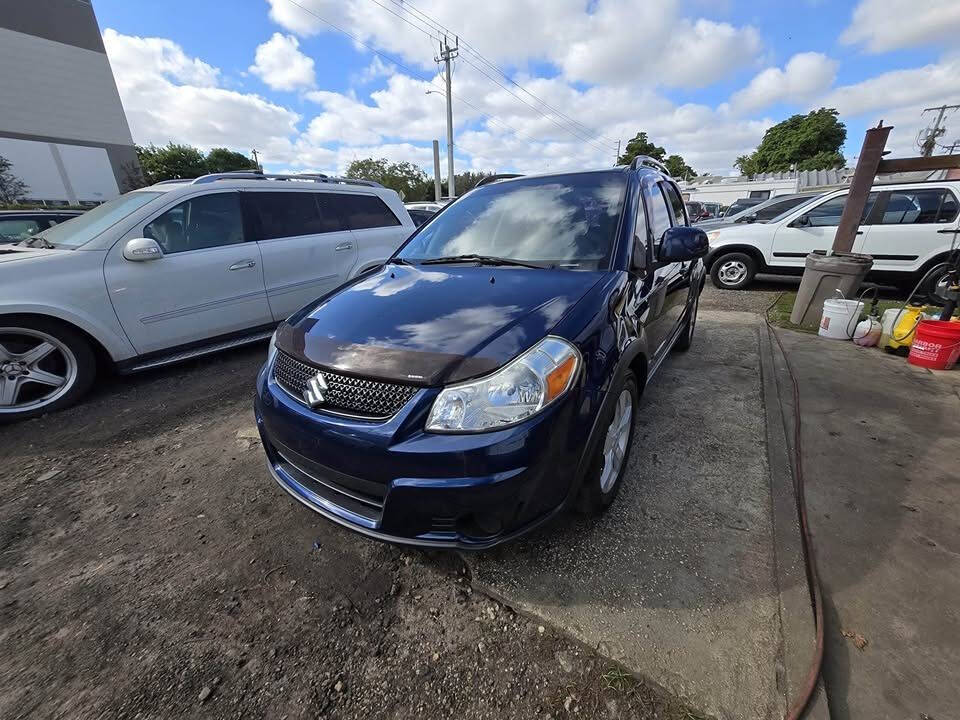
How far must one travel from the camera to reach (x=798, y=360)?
4.11 meters

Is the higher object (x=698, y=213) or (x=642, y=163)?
(x=642, y=163)

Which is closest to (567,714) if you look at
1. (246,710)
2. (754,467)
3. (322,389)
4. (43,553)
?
(246,710)

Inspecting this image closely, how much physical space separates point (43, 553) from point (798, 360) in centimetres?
567

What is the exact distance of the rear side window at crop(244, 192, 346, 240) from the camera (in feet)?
13.6

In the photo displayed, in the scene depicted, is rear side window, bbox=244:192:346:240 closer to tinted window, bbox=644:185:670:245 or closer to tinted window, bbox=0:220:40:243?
tinted window, bbox=644:185:670:245

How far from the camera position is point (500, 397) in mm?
1442

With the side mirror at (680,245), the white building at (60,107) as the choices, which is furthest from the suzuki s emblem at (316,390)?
the white building at (60,107)

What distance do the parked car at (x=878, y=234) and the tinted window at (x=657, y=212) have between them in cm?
521

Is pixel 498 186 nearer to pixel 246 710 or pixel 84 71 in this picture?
pixel 246 710

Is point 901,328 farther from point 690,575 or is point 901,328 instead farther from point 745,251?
point 690,575

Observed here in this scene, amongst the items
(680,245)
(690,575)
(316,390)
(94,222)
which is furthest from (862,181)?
(94,222)

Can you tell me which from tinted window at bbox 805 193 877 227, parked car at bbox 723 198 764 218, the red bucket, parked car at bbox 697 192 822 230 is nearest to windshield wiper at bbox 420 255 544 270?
the red bucket

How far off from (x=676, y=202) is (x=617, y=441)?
2.76 metres

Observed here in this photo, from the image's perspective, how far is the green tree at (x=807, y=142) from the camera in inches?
1592
